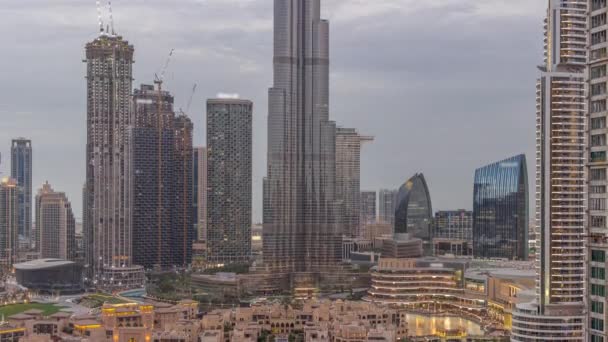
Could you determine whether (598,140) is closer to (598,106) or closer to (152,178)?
(598,106)

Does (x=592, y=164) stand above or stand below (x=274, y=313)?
above

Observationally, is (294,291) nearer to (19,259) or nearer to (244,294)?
(244,294)

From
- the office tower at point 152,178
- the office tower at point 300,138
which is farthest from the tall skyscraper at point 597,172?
the office tower at point 152,178

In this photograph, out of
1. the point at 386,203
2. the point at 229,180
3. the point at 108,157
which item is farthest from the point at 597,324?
the point at 386,203

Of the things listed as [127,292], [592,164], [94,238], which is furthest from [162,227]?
[592,164]

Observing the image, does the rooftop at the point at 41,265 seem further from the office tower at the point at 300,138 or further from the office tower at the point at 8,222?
the office tower at the point at 300,138

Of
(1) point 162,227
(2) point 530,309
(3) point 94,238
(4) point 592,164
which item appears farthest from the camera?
(1) point 162,227
